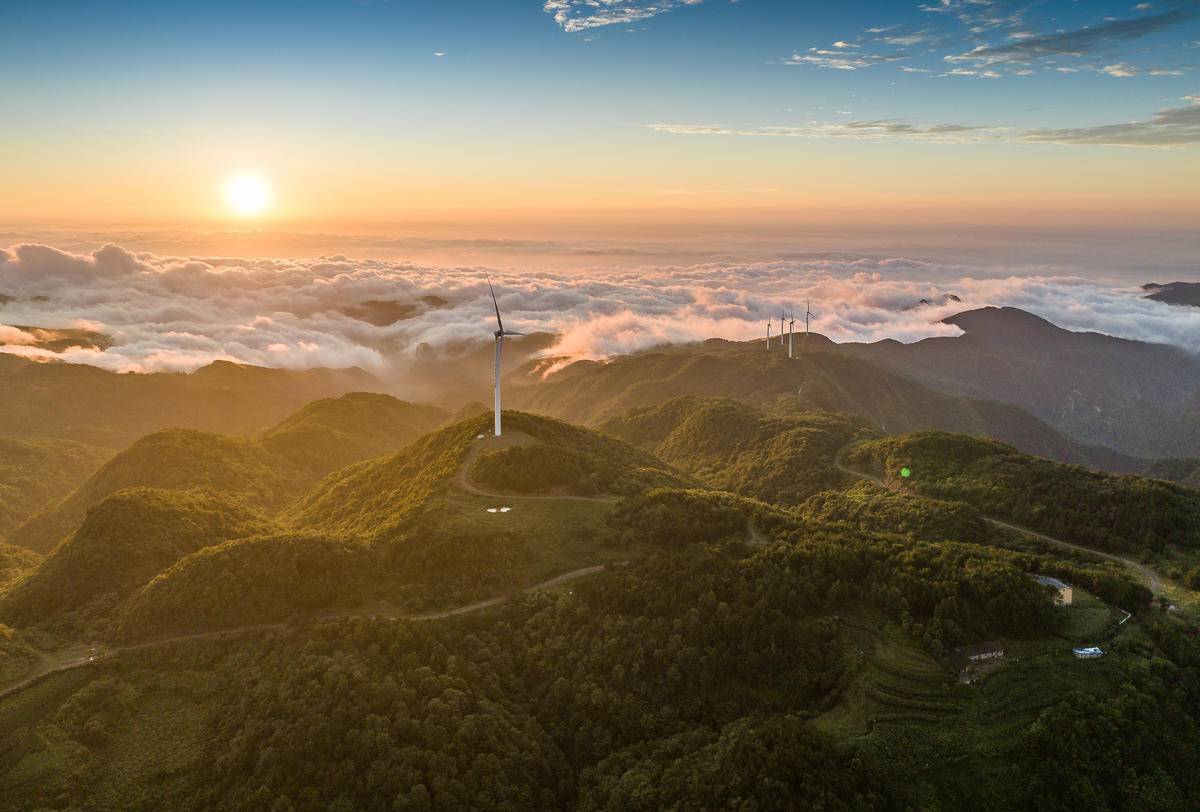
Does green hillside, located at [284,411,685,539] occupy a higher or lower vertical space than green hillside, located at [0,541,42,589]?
higher

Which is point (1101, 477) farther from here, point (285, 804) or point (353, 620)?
point (285, 804)

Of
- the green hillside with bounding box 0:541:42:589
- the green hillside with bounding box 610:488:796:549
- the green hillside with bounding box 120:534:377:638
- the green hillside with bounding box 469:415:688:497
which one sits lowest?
the green hillside with bounding box 0:541:42:589

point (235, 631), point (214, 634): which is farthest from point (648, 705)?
point (214, 634)

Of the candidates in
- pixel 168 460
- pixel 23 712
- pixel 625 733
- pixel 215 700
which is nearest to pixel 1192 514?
pixel 625 733

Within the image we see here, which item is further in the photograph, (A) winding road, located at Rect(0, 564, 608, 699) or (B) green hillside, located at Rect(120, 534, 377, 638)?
(B) green hillside, located at Rect(120, 534, 377, 638)

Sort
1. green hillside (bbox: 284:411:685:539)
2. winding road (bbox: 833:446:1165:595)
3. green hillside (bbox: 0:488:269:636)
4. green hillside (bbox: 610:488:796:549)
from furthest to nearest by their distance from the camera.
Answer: green hillside (bbox: 284:411:685:539), winding road (bbox: 833:446:1165:595), green hillside (bbox: 610:488:796:549), green hillside (bbox: 0:488:269:636)

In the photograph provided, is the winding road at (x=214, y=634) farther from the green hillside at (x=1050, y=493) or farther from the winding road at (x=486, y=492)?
the green hillside at (x=1050, y=493)

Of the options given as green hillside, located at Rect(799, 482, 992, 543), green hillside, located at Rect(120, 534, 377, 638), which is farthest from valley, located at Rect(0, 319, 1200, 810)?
green hillside, located at Rect(799, 482, 992, 543)

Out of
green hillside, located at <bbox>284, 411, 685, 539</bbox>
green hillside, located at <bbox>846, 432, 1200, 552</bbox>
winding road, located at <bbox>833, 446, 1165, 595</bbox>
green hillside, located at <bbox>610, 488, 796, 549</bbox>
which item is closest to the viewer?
green hillside, located at <bbox>610, 488, 796, 549</bbox>

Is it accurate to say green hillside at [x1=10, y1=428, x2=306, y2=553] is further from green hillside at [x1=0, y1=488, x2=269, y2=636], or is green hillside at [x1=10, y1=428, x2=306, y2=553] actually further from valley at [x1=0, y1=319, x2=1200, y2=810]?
green hillside at [x1=0, y1=488, x2=269, y2=636]
